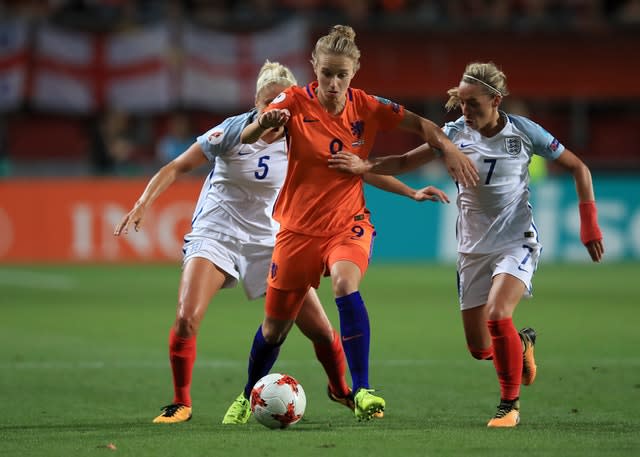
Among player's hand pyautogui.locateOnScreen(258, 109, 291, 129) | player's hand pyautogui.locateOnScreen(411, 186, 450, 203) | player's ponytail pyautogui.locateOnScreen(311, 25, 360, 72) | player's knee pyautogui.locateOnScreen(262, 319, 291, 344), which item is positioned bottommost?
player's knee pyautogui.locateOnScreen(262, 319, 291, 344)

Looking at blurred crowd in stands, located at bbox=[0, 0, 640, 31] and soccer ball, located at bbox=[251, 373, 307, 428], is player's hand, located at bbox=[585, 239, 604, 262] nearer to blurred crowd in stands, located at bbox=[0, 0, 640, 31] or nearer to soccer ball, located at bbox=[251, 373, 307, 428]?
soccer ball, located at bbox=[251, 373, 307, 428]

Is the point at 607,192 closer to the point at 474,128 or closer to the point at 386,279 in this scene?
the point at 386,279

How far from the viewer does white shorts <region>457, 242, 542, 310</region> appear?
712 centimetres

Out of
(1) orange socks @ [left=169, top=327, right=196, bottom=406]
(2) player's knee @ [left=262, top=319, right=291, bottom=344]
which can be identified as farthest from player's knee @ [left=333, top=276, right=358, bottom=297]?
(1) orange socks @ [left=169, top=327, right=196, bottom=406]

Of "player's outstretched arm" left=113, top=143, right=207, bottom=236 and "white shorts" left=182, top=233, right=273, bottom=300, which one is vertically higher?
"player's outstretched arm" left=113, top=143, right=207, bottom=236

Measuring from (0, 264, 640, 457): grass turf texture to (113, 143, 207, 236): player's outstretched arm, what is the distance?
1143 millimetres

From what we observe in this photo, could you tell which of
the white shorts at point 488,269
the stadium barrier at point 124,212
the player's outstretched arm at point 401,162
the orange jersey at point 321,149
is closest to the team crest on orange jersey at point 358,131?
the orange jersey at point 321,149

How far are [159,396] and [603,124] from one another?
17.5 metres

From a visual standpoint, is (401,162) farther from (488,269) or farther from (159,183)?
(159,183)

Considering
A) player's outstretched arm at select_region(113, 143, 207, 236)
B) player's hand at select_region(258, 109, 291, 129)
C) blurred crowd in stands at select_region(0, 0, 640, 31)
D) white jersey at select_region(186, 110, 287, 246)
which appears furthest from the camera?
blurred crowd in stands at select_region(0, 0, 640, 31)

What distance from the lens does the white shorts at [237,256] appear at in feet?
24.8

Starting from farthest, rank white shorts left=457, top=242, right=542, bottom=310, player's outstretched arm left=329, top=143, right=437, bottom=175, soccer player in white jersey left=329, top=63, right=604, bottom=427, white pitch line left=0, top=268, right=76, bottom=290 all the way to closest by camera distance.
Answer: white pitch line left=0, top=268, right=76, bottom=290 → player's outstretched arm left=329, top=143, right=437, bottom=175 → white shorts left=457, top=242, right=542, bottom=310 → soccer player in white jersey left=329, top=63, right=604, bottom=427

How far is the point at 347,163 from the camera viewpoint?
6.89 meters

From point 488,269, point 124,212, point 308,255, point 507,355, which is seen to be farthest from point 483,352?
point 124,212
